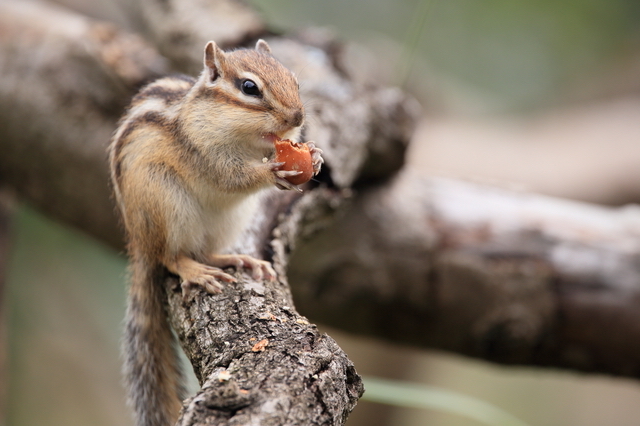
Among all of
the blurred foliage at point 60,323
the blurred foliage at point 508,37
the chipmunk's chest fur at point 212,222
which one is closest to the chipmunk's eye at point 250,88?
the chipmunk's chest fur at point 212,222

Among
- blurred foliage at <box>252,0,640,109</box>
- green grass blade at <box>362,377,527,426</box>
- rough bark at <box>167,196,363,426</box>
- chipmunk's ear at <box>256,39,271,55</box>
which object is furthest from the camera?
→ blurred foliage at <box>252,0,640,109</box>

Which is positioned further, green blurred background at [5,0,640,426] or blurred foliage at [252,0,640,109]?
blurred foliage at [252,0,640,109]

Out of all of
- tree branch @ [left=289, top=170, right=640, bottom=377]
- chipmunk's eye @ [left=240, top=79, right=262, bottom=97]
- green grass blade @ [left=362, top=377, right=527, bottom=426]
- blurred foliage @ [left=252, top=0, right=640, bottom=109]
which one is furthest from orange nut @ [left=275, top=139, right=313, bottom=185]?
blurred foliage @ [left=252, top=0, right=640, bottom=109]

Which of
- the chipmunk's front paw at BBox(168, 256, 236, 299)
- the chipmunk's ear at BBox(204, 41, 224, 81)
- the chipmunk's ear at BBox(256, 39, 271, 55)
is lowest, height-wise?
the chipmunk's front paw at BBox(168, 256, 236, 299)

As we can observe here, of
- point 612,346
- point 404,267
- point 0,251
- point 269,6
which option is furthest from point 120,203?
point 269,6

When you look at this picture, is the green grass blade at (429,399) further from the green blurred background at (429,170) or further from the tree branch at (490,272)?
the green blurred background at (429,170)

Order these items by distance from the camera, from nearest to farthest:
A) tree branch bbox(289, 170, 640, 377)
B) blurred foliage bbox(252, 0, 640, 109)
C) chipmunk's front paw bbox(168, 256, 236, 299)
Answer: chipmunk's front paw bbox(168, 256, 236, 299) < tree branch bbox(289, 170, 640, 377) < blurred foliage bbox(252, 0, 640, 109)

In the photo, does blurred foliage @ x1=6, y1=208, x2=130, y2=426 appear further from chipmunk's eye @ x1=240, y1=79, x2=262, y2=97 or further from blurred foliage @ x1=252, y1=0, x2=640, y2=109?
blurred foliage @ x1=252, y1=0, x2=640, y2=109

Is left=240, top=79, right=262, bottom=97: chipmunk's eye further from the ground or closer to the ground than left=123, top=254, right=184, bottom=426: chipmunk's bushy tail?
further from the ground
